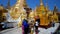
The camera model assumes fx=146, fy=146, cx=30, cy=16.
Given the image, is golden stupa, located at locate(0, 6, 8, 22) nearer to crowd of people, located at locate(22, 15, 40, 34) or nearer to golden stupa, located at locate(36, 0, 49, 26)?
crowd of people, located at locate(22, 15, 40, 34)

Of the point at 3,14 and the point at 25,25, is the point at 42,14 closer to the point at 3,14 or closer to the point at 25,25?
the point at 25,25

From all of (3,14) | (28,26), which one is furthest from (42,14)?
(3,14)

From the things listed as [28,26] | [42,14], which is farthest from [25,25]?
[42,14]

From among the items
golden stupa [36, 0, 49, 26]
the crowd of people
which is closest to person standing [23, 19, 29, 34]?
the crowd of people

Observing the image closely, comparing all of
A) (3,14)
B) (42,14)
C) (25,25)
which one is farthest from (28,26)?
(3,14)

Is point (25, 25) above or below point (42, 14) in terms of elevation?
below

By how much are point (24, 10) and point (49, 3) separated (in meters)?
0.53

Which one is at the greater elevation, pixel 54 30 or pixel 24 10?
pixel 24 10

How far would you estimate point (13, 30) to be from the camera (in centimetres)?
281

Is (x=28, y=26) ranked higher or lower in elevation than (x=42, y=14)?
lower

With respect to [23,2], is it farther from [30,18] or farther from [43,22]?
[43,22]

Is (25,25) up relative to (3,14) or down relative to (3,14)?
down

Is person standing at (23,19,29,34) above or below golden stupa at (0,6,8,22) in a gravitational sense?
below

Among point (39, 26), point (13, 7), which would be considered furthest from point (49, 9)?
point (13, 7)
